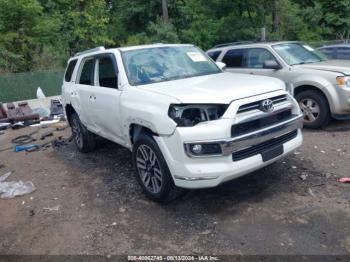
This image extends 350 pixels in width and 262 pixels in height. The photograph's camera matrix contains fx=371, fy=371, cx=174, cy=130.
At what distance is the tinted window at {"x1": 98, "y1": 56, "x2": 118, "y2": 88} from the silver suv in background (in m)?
3.42

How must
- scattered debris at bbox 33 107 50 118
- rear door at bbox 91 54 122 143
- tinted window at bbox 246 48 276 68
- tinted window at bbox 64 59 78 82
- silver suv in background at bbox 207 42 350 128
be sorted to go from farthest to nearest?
scattered debris at bbox 33 107 50 118 < tinted window at bbox 246 48 276 68 < tinted window at bbox 64 59 78 82 < silver suv in background at bbox 207 42 350 128 < rear door at bbox 91 54 122 143

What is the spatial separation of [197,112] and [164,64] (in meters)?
1.46

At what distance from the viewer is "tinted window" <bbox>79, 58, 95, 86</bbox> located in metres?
5.93

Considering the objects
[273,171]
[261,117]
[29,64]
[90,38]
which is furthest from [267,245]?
[90,38]

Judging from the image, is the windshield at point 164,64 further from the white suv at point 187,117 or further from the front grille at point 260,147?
the front grille at point 260,147

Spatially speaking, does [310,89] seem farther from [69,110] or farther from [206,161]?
[69,110]

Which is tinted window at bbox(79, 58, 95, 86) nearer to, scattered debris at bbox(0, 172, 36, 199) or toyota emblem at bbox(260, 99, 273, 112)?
scattered debris at bbox(0, 172, 36, 199)

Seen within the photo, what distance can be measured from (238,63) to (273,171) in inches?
149

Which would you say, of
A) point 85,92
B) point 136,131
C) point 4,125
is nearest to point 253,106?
point 136,131

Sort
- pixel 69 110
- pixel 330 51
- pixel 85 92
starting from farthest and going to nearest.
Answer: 1. pixel 330 51
2. pixel 69 110
3. pixel 85 92

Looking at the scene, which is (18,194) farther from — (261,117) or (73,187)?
(261,117)

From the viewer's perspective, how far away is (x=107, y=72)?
5.39 meters

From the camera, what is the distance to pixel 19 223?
14.6 feet

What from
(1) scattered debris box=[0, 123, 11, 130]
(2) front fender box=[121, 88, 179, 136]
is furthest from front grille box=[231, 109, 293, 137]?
(1) scattered debris box=[0, 123, 11, 130]
